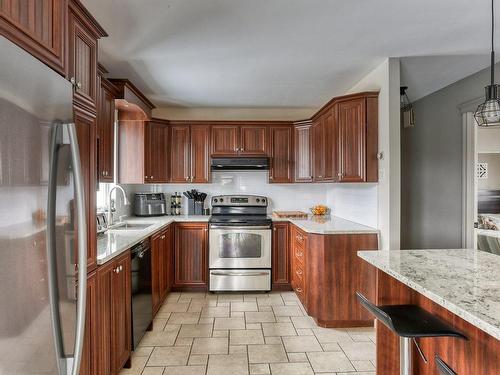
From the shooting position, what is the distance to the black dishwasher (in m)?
2.33

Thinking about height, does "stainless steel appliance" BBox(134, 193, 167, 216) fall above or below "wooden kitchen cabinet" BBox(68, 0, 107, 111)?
below

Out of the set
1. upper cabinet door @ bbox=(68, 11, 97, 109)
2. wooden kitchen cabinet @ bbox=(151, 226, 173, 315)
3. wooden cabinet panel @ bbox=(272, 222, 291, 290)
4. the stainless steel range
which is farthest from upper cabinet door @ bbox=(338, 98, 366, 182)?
upper cabinet door @ bbox=(68, 11, 97, 109)

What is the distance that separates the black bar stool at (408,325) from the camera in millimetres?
1206

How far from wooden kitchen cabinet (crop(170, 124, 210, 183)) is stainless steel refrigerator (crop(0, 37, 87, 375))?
2890 millimetres

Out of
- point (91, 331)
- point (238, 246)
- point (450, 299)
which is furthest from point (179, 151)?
point (450, 299)

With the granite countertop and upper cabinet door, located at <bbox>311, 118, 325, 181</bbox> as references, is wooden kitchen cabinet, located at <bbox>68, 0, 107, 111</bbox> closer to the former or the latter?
the granite countertop

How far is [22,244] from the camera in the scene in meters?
0.87

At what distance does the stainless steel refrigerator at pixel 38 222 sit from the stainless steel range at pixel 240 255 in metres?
2.51

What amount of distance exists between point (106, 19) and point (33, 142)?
158 cm

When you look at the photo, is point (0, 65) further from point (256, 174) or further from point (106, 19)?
point (256, 174)

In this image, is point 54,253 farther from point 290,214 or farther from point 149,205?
point 290,214

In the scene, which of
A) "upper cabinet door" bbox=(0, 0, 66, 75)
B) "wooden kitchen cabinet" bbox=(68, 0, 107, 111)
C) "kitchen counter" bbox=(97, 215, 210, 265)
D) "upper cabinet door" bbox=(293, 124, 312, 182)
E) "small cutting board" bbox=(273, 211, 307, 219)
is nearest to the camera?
"upper cabinet door" bbox=(0, 0, 66, 75)

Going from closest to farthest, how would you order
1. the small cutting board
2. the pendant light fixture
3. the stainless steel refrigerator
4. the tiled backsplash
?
1. the stainless steel refrigerator
2. the pendant light fixture
3. the small cutting board
4. the tiled backsplash

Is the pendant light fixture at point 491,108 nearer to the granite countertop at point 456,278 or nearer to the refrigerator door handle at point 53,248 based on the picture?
the granite countertop at point 456,278
